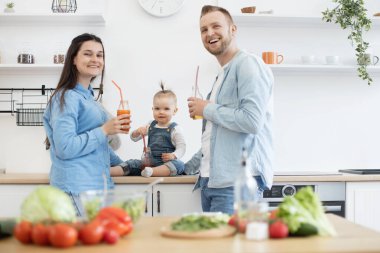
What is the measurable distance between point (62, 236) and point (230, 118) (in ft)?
3.75

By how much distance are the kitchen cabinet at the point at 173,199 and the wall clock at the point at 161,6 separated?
53.6 inches

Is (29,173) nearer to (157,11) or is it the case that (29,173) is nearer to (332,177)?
(157,11)

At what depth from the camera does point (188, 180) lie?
10.4 feet

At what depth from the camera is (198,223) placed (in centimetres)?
174

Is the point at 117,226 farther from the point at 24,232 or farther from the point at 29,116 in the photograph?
the point at 29,116

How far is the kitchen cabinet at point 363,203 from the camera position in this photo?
337 centimetres

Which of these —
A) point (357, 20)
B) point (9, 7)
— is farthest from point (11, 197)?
point (357, 20)

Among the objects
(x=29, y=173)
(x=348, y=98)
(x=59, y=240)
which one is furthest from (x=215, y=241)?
(x=348, y=98)

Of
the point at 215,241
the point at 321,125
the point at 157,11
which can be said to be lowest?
the point at 215,241

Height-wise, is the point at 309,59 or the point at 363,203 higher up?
the point at 309,59

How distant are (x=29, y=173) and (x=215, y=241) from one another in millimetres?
2492

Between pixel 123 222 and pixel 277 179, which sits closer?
pixel 123 222

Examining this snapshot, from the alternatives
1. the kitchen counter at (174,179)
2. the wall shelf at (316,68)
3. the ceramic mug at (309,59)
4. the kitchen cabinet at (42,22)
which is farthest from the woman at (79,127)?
the ceramic mug at (309,59)

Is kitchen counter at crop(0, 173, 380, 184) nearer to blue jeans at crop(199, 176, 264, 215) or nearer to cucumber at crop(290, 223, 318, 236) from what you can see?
blue jeans at crop(199, 176, 264, 215)
